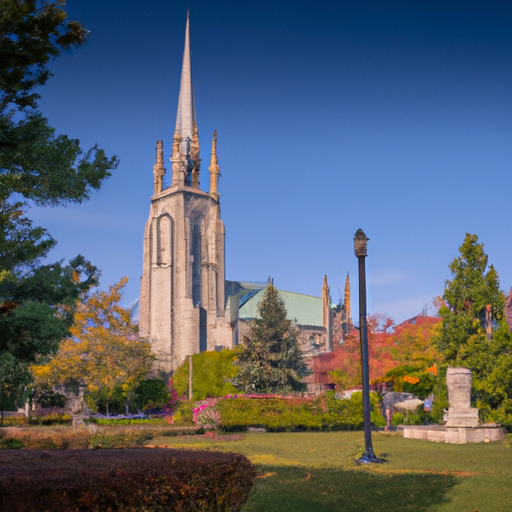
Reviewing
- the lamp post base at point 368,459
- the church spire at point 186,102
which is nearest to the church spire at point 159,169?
the church spire at point 186,102

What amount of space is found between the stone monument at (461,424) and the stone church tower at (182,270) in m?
64.9

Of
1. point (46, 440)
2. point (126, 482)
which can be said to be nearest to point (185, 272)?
point (46, 440)

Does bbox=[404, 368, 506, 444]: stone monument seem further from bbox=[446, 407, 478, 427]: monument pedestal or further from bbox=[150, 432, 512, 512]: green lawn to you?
bbox=[150, 432, 512, 512]: green lawn

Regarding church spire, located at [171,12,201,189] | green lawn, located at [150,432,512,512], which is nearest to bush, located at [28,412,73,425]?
green lawn, located at [150,432,512,512]

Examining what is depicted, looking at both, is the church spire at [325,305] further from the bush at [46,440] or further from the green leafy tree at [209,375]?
the bush at [46,440]

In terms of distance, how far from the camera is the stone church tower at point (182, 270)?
87438mm

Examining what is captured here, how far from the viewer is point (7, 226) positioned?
1528 cm

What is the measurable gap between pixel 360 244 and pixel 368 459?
4.80 m

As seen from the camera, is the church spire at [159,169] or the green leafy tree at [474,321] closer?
the green leafy tree at [474,321]

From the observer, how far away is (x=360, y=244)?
50.7 feet

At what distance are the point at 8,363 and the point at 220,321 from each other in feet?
219

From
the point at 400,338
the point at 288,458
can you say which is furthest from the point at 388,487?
the point at 400,338

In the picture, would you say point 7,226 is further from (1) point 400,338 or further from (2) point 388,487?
(1) point 400,338

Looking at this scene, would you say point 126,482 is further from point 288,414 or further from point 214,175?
point 214,175
